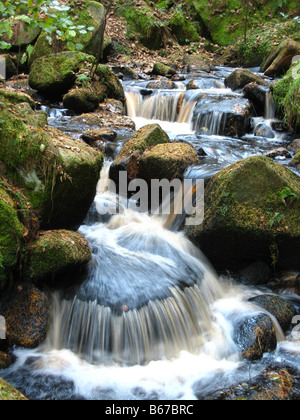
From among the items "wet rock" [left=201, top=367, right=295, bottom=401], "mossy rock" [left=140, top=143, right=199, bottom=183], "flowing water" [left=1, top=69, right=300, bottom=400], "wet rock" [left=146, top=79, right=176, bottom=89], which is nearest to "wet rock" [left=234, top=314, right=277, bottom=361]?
"flowing water" [left=1, top=69, right=300, bottom=400]

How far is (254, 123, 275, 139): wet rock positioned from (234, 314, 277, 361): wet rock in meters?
5.79

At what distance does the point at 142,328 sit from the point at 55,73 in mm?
8222

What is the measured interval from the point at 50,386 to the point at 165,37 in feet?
58.7

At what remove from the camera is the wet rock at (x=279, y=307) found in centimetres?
409

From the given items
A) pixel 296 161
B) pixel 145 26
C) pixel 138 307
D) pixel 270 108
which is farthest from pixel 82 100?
pixel 145 26

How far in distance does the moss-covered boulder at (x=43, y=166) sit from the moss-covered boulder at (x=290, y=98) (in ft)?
18.0

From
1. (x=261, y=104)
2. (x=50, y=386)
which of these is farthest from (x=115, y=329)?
(x=261, y=104)

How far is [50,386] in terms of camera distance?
3168 mm

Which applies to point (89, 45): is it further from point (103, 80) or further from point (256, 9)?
point (256, 9)

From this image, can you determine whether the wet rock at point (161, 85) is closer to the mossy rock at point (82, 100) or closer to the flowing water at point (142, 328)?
the mossy rock at point (82, 100)

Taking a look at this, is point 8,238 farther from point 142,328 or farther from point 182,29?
point 182,29

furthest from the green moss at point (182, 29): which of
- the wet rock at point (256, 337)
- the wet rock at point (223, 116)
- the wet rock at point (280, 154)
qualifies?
the wet rock at point (256, 337)

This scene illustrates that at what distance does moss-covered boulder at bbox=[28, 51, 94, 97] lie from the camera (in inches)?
385

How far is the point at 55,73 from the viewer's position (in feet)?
32.3
